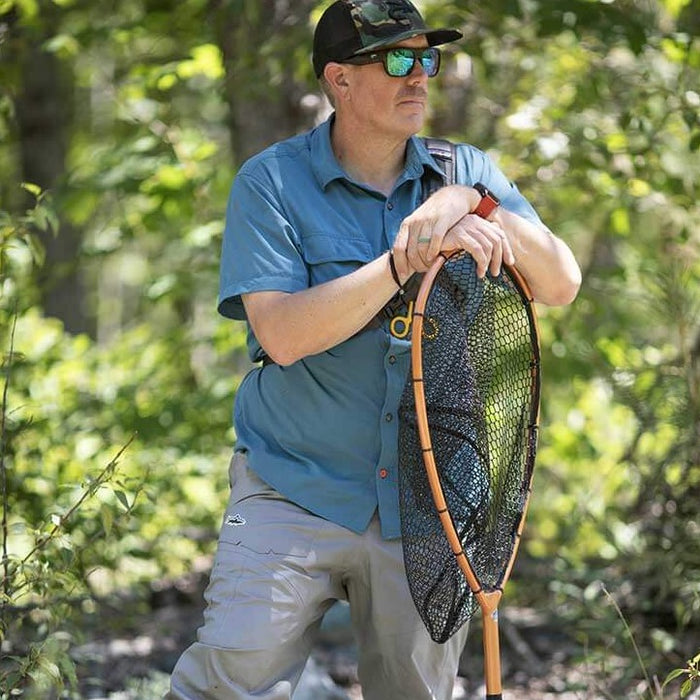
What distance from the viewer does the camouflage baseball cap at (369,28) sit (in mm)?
3391

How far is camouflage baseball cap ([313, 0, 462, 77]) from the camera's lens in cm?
339

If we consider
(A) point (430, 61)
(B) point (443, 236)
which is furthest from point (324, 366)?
(A) point (430, 61)

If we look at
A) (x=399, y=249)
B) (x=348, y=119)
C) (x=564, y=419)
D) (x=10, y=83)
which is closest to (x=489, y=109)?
(x=564, y=419)

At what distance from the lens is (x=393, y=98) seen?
3422mm

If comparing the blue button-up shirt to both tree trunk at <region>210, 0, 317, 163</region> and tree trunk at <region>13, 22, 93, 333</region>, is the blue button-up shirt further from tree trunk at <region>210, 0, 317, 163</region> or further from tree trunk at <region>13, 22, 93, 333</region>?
tree trunk at <region>13, 22, 93, 333</region>

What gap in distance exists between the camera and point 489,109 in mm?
7125

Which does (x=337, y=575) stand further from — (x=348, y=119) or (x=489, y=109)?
(x=489, y=109)

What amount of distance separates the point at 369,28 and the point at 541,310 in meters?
3.33

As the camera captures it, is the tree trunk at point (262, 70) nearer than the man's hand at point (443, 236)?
No

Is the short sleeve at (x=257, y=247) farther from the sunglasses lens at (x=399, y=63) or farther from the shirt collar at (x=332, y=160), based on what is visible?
the sunglasses lens at (x=399, y=63)

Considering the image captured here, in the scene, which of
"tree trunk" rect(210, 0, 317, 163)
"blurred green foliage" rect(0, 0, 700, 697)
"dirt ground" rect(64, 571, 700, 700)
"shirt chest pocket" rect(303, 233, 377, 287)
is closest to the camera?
"shirt chest pocket" rect(303, 233, 377, 287)

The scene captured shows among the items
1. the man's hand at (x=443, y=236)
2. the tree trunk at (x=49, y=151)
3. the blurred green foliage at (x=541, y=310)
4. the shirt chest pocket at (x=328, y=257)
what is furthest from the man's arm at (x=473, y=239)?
the tree trunk at (x=49, y=151)

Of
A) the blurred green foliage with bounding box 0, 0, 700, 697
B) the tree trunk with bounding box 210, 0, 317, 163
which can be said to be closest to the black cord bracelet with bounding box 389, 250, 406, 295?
the blurred green foliage with bounding box 0, 0, 700, 697

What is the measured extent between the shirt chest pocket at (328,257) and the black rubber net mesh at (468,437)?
0.78ft
